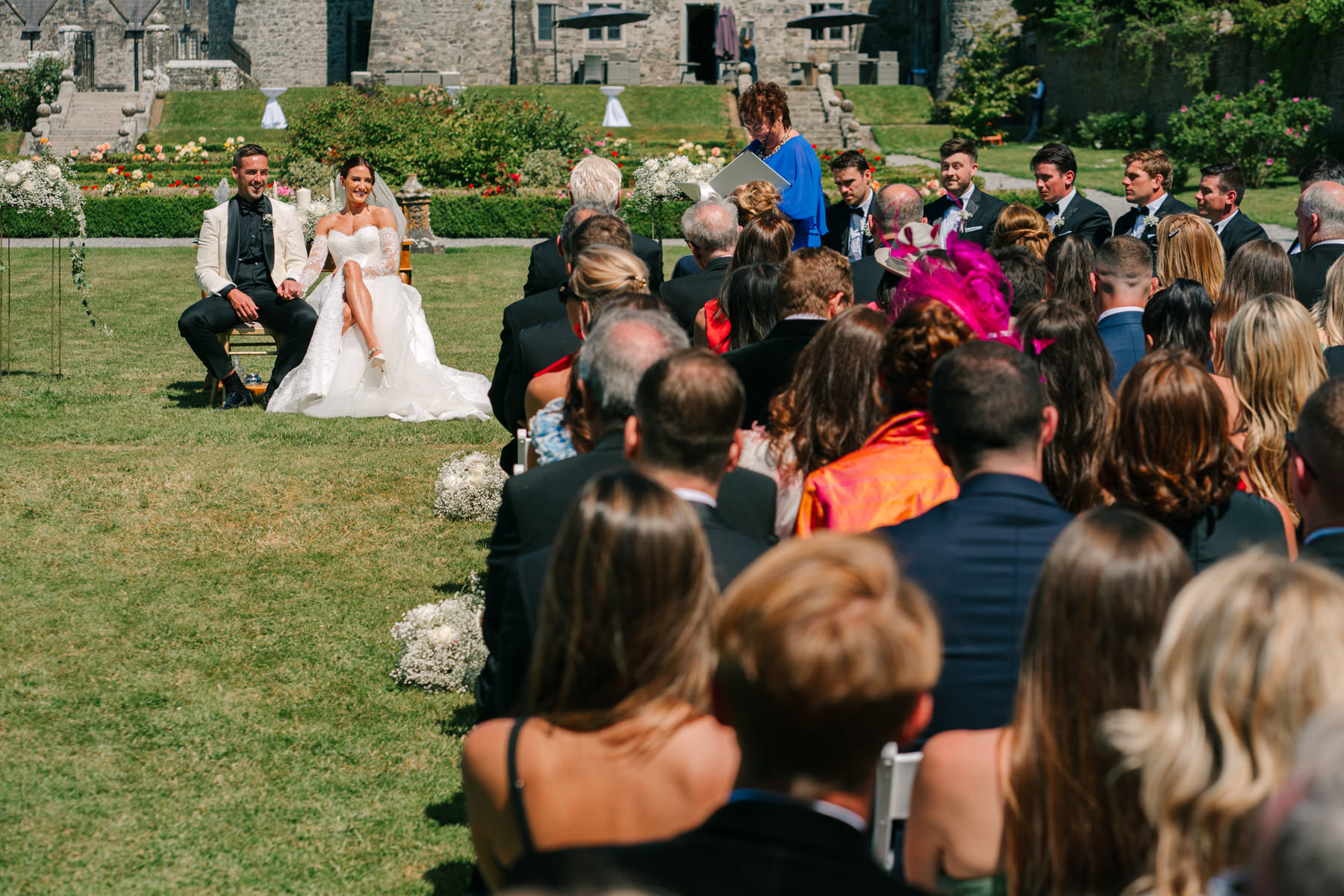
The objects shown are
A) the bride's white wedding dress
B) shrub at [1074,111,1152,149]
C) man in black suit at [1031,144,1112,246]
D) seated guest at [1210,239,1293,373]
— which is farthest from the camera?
shrub at [1074,111,1152,149]

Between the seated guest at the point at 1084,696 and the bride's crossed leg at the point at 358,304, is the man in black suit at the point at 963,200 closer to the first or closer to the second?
the bride's crossed leg at the point at 358,304

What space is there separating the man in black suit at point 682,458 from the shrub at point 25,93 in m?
45.1

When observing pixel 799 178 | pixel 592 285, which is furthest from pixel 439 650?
pixel 799 178

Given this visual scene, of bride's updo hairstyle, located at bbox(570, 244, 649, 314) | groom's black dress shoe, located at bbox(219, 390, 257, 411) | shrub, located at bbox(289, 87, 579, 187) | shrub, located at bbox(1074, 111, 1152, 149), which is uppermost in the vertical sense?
shrub, located at bbox(1074, 111, 1152, 149)

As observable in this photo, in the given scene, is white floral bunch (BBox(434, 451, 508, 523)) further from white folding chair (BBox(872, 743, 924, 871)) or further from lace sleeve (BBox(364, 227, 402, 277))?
white folding chair (BBox(872, 743, 924, 871))

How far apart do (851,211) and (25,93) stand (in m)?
41.8

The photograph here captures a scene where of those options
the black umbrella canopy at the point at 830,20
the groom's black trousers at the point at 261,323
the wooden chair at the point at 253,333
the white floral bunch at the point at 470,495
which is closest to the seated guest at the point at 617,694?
the white floral bunch at the point at 470,495

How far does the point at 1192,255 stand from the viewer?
19.6 ft

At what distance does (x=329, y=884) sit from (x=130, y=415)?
22.9 feet

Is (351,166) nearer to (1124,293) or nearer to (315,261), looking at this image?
(315,261)

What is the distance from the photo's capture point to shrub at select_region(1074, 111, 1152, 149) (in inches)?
1250

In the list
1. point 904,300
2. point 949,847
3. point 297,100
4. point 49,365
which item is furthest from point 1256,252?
point 297,100

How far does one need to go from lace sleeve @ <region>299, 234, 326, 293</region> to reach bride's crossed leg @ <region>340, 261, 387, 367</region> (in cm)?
19

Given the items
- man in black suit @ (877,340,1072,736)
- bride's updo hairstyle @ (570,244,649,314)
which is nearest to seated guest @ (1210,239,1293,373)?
bride's updo hairstyle @ (570,244,649,314)
